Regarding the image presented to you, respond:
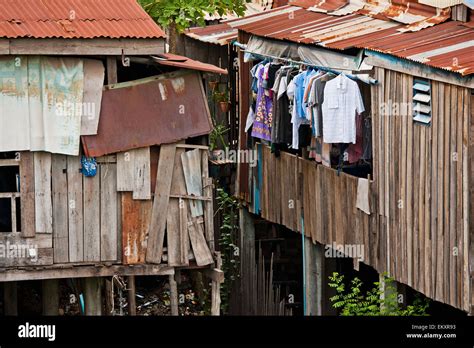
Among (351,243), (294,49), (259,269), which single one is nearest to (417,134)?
(351,243)

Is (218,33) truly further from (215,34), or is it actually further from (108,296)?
(108,296)

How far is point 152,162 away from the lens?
15695 mm

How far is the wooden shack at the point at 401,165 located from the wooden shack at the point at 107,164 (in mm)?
1988

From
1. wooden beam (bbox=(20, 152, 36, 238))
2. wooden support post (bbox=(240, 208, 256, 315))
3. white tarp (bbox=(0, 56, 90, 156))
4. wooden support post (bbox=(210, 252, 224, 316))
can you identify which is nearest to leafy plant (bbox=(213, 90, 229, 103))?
wooden support post (bbox=(240, 208, 256, 315))

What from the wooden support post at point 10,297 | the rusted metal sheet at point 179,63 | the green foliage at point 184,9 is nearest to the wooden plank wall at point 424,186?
the rusted metal sheet at point 179,63

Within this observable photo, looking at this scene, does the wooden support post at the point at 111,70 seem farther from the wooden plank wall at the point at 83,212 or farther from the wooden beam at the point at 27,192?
the wooden beam at the point at 27,192

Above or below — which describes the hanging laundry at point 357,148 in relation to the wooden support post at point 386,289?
above

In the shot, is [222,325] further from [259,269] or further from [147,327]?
[259,269]

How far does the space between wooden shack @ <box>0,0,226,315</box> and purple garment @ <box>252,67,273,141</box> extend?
318cm

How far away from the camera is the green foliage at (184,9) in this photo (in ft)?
70.1

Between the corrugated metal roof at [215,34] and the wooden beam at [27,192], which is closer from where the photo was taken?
the wooden beam at [27,192]

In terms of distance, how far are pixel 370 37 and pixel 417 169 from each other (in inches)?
96.5

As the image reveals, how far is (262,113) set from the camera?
19375mm

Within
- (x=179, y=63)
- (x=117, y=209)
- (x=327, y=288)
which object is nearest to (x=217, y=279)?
(x=117, y=209)
